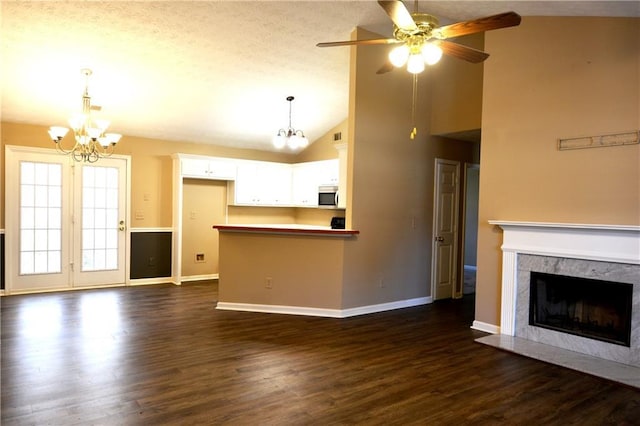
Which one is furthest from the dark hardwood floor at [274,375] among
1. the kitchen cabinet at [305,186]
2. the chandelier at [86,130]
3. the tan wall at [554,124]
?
the kitchen cabinet at [305,186]

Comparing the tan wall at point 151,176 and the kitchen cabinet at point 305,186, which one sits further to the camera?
the kitchen cabinet at point 305,186

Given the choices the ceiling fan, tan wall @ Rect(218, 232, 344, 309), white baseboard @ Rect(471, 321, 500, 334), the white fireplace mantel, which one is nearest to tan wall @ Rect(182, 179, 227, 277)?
tan wall @ Rect(218, 232, 344, 309)

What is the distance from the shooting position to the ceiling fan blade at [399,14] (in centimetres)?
240

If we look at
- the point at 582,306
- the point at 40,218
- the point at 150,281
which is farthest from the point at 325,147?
the point at 582,306

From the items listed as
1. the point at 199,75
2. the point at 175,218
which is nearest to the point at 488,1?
the point at 199,75

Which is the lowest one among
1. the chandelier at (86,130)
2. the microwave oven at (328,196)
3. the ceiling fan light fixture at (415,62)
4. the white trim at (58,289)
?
the white trim at (58,289)

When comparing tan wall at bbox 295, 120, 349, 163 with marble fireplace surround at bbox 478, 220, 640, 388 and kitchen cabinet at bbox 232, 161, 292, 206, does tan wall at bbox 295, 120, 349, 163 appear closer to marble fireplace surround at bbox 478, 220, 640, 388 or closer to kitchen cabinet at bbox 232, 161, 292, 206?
kitchen cabinet at bbox 232, 161, 292, 206

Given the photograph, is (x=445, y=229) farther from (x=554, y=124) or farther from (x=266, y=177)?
(x=266, y=177)

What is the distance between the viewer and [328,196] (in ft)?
22.5

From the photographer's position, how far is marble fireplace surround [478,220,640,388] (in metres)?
3.46

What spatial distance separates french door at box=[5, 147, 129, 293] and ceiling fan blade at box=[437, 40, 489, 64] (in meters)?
5.48

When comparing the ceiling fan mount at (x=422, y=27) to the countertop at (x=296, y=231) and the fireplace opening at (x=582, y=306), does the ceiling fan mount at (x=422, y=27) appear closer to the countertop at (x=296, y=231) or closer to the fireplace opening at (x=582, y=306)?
the countertop at (x=296, y=231)

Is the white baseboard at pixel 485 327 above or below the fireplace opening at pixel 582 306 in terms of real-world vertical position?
below

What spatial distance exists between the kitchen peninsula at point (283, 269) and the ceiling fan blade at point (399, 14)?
2.66 m
